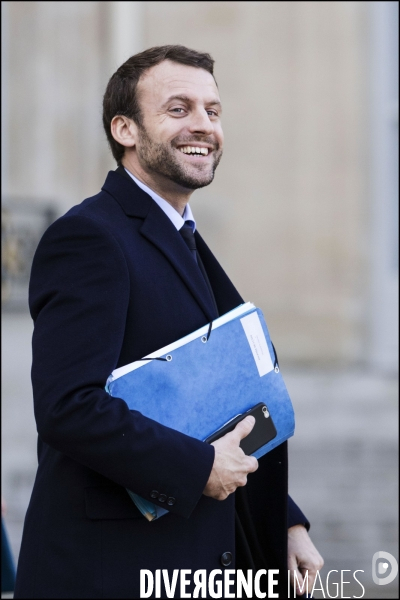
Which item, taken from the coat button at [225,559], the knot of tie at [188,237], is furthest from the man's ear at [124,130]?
the coat button at [225,559]

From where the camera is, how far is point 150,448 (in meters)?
1.74

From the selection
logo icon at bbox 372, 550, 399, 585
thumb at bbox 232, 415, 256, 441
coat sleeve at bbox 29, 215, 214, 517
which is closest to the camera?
coat sleeve at bbox 29, 215, 214, 517

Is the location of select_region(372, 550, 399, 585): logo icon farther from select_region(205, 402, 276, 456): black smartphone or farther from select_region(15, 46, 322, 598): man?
select_region(205, 402, 276, 456): black smartphone

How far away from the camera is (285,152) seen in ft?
22.9

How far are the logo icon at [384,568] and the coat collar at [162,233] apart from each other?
2.51m

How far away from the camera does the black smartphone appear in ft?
6.19

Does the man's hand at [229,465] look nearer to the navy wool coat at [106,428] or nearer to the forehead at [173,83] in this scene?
the navy wool coat at [106,428]

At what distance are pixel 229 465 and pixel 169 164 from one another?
29.5 inches

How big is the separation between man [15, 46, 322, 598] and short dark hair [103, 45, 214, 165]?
0.02 metres

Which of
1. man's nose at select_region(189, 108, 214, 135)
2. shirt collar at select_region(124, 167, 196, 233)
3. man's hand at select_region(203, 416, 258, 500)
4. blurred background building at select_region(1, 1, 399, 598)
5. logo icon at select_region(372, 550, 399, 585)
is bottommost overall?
logo icon at select_region(372, 550, 399, 585)

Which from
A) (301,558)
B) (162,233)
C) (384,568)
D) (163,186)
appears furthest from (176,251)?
(384,568)

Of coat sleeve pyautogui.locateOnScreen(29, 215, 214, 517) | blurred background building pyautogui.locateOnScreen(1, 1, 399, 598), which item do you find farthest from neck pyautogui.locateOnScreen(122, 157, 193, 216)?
blurred background building pyautogui.locateOnScreen(1, 1, 399, 598)

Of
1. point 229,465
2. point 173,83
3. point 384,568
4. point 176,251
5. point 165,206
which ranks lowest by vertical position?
point 384,568
